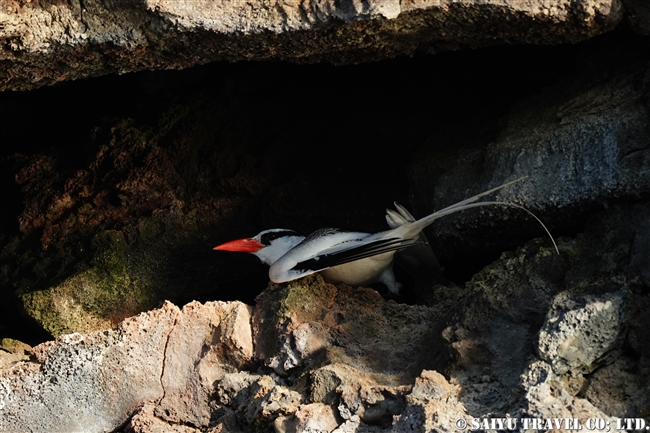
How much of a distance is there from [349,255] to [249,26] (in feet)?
3.34

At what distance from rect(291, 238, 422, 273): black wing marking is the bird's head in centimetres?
44

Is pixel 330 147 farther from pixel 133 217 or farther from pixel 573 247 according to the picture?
pixel 573 247

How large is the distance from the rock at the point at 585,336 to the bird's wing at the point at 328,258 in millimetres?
903

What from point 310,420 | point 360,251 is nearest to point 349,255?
point 360,251

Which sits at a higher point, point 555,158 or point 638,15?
point 638,15

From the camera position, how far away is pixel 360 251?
135 inches

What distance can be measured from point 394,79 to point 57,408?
6.44 ft

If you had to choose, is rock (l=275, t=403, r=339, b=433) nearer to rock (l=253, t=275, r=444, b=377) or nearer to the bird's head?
rock (l=253, t=275, r=444, b=377)

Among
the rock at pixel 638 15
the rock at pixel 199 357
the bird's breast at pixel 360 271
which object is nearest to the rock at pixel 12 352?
the rock at pixel 199 357

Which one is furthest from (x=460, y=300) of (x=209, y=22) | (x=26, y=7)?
(x=26, y=7)

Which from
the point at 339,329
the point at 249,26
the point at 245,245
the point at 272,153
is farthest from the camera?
the point at 272,153

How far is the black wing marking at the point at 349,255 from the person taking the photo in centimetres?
340

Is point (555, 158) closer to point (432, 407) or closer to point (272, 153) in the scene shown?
point (432, 407)

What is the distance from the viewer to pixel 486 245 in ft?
11.5
